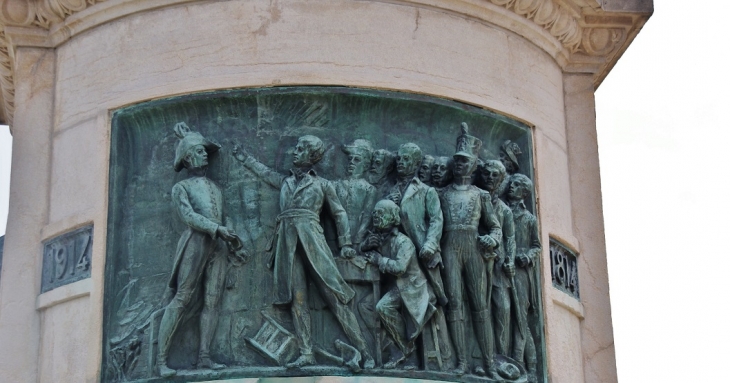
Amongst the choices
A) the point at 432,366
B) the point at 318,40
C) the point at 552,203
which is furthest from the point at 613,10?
the point at 432,366

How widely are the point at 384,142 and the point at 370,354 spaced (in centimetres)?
192

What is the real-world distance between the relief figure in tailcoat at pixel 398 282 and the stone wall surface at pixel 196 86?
127 centimetres

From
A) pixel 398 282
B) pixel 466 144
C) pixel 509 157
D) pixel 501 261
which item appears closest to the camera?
pixel 398 282

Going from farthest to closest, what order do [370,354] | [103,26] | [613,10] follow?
[613,10] < [103,26] < [370,354]

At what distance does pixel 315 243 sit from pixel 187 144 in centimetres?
143

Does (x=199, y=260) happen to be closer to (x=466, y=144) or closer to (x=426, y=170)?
(x=426, y=170)

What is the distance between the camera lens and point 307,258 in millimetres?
14203

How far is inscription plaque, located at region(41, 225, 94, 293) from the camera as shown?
14.9 m

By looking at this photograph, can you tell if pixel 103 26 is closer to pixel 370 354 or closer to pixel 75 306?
pixel 75 306

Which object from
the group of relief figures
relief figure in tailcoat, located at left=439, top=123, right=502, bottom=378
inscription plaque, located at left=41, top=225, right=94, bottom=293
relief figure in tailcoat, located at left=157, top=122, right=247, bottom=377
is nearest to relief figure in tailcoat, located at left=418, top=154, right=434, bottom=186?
the group of relief figures

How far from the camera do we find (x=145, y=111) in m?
15.0

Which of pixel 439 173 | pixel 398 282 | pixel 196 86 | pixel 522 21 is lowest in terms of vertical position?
pixel 398 282

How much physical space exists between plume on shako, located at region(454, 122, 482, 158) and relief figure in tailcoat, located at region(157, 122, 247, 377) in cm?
210


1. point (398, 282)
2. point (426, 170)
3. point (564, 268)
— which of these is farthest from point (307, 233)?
point (564, 268)
